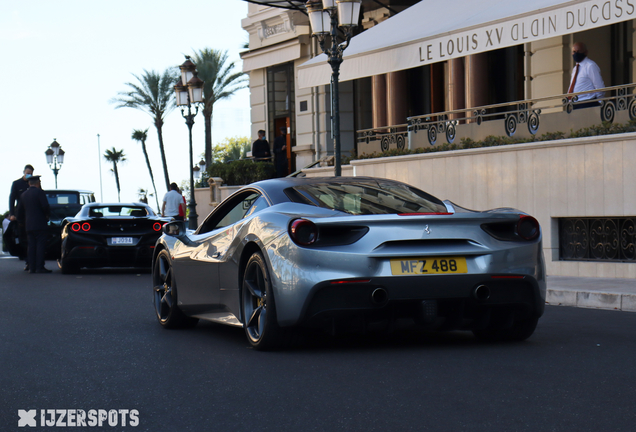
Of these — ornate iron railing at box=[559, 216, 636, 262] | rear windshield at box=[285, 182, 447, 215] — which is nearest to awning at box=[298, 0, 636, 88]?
ornate iron railing at box=[559, 216, 636, 262]

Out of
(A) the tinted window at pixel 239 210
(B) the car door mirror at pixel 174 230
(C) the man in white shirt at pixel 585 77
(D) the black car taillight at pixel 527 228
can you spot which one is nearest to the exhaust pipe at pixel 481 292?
(D) the black car taillight at pixel 527 228

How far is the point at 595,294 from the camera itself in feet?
32.7

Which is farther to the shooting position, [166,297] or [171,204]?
[171,204]

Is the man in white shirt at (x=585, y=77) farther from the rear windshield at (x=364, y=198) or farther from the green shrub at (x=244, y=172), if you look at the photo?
the green shrub at (x=244, y=172)

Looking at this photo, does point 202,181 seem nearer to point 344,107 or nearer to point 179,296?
point 344,107

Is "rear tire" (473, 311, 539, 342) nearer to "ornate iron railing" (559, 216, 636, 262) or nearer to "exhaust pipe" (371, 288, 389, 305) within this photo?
"exhaust pipe" (371, 288, 389, 305)

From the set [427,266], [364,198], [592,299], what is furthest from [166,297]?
[592,299]

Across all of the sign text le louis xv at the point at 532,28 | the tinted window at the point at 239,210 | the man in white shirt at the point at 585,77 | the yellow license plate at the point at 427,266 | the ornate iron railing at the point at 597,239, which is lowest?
the ornate iron railing at the point at 597,239

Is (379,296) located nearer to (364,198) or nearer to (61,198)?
(364,198)

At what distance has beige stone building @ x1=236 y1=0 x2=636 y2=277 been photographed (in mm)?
12492

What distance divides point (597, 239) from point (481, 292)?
7.47 m

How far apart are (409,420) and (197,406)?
1.06m

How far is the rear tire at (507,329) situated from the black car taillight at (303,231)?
1.36 m

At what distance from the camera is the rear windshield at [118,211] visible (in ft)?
52.3
